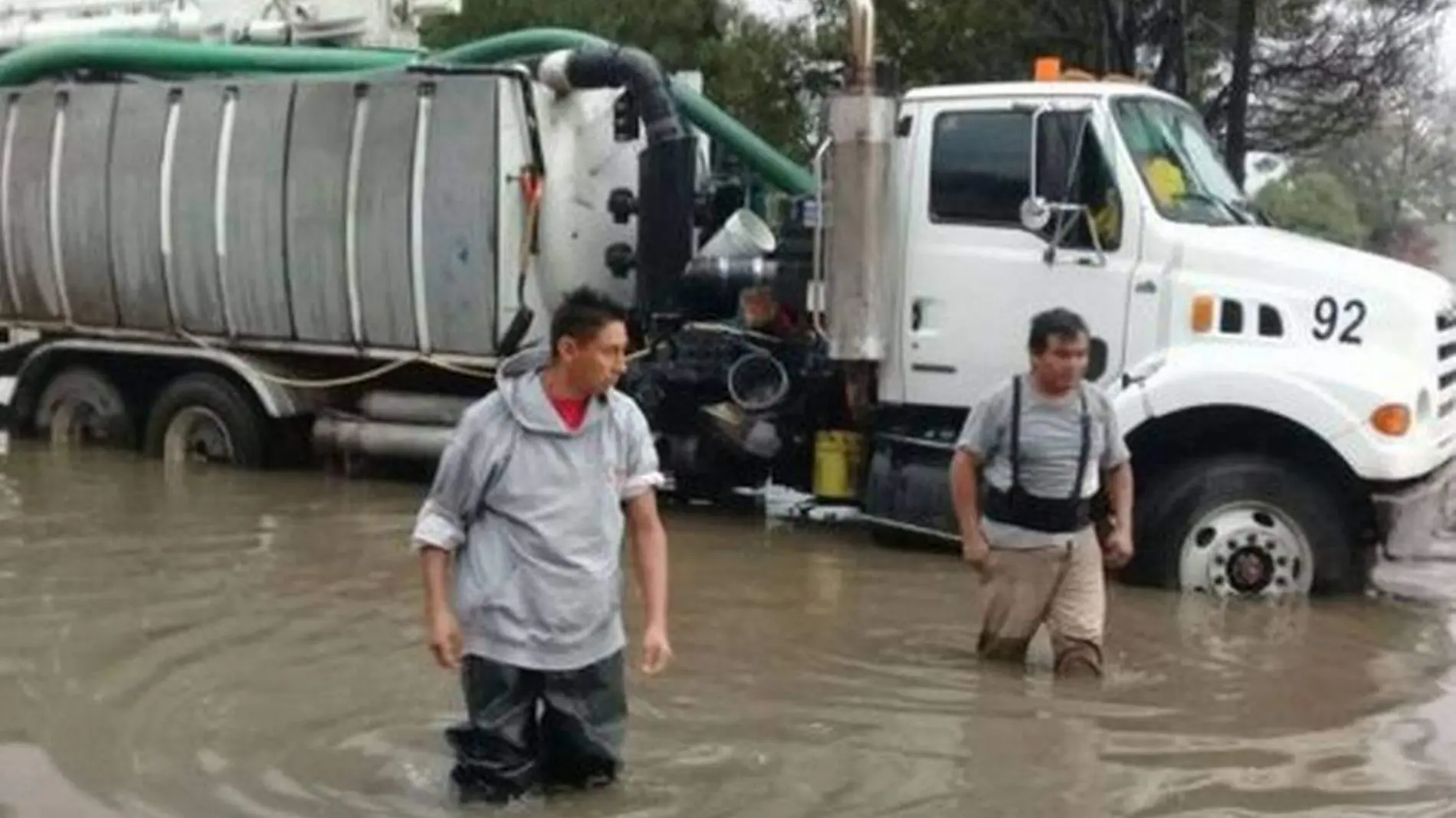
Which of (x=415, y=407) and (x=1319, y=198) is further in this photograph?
(x=1319, y=198)

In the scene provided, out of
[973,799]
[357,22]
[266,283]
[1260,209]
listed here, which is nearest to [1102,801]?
[973,799]

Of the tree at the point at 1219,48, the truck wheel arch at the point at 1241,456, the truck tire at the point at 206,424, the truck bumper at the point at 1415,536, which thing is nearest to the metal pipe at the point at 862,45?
the truck wheel arch at the point at 1241,456

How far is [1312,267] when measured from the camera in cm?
1014

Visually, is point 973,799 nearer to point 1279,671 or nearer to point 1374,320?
point 1279,671

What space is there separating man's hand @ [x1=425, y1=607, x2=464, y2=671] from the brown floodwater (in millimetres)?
682

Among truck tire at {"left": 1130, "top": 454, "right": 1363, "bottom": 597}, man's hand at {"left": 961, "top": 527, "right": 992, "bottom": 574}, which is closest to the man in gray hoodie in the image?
man's hand at {"left": 961, "top": 527, "right": 992, "bottom": 574}

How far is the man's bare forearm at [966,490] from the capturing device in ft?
26.1

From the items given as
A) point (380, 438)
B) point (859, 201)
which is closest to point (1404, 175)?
point (380, 438)

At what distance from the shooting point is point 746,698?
793 centimetres

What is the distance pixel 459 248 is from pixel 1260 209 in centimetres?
459

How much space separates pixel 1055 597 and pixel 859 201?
3.46m

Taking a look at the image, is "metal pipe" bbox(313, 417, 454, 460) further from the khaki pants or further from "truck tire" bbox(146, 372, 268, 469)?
the khaki pants

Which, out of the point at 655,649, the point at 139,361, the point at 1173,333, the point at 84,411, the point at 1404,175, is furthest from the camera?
the point at 1404,175

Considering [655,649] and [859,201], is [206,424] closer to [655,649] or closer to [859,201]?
[859,201]
